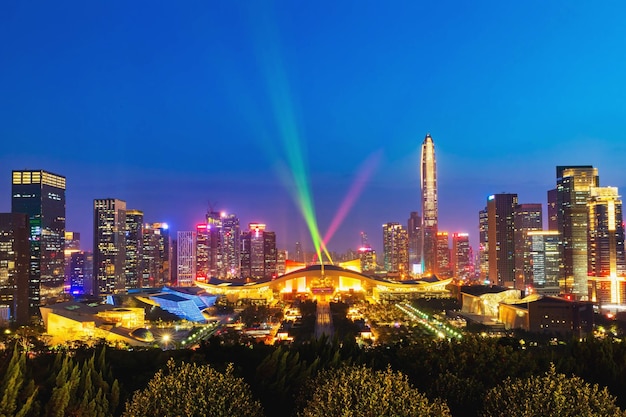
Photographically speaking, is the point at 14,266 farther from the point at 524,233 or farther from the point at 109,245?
the point at 524,233

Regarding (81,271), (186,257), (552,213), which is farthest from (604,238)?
(81,271)

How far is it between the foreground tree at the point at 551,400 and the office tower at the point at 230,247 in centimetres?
7673

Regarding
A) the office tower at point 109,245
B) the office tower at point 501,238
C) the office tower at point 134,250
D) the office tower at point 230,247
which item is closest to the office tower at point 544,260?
the office tower at point 501,238

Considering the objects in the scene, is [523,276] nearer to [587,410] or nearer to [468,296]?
[468,296]

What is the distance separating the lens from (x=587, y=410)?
5656 mm

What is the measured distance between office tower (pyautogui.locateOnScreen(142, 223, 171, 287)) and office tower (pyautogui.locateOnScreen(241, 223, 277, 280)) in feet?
38.4

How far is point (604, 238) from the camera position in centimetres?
5431

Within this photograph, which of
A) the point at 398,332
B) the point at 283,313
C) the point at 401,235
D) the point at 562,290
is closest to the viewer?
the point at 398,332

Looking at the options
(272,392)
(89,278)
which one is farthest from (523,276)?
(272,392)

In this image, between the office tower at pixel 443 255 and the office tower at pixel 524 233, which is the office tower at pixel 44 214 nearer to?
the office tower at pixel 524 233

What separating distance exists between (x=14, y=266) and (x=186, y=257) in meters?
40.9

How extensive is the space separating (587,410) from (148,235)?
→ 74311 mm

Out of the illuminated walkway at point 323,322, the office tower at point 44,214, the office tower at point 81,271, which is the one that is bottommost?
the illuminated walkway at point 323,322

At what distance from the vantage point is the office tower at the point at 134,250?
67537mm
